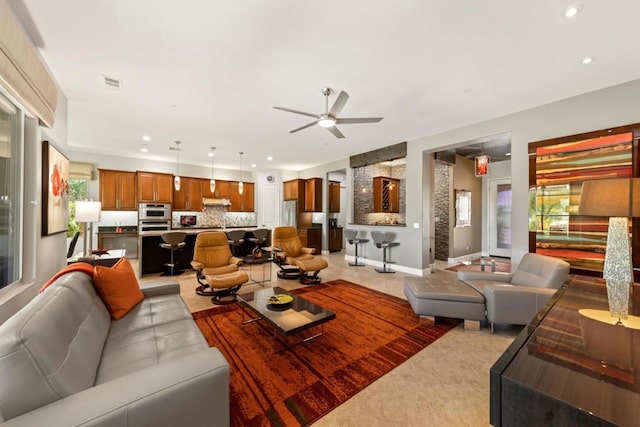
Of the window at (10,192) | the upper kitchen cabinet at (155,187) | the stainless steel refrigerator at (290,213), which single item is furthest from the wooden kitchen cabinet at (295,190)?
the window at (10,192)

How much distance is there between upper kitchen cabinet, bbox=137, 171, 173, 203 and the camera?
283 inches

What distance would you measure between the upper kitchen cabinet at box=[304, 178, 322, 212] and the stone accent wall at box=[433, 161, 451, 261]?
3499 mm

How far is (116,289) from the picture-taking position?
2.15 meters

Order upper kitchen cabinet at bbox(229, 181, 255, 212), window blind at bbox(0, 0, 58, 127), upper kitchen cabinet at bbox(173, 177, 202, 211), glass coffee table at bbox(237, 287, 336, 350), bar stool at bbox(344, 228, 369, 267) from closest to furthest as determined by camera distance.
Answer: window blind at bbox(0, 0, 58, 127)
glass coffee table at bbox(237, 287, 336, 350)
bar stool at bbox(344, 228, 369, 267)
upper kitchen cabinet at bbox(173, 177, 202, 211)
upper kitchen cabinet at bbox(229, 181, 255, 212)

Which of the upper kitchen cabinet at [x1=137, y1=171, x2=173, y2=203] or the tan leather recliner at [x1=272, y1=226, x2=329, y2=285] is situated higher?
the upper kitchen cabinet at [x1=137, y1=171, x2=173, y2=203]

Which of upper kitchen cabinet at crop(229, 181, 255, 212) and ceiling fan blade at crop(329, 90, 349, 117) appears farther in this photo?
upper kitchen cabinet at crop(229, 181, 255, 212)

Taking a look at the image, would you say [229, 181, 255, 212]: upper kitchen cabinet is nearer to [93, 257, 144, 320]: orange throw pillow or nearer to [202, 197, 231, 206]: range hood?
[202, 197, 231, 206]: range hood

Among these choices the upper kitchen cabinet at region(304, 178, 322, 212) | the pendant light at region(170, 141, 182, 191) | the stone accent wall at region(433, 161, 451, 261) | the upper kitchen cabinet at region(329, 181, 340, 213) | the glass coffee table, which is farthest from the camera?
the upper kitchen cabinet at region(329, 181, 340, 213)

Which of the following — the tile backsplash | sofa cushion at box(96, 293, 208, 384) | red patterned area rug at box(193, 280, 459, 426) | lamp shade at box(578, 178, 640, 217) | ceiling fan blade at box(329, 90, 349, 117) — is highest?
ceiling fan blade at box(329, 90, 349, 117)

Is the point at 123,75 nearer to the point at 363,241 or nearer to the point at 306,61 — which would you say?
the point at 306,61

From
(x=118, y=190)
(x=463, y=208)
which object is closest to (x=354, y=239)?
(x=463, y=208)

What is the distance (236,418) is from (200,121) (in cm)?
438

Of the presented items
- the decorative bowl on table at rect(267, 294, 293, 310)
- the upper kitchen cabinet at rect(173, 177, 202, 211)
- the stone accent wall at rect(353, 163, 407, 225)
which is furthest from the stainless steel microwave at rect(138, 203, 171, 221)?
the decorative bowl on table at rect(267, 294, 293, 310)

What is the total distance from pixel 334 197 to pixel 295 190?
1.36 m
